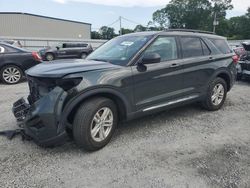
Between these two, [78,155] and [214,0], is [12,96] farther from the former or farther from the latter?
[214,0]

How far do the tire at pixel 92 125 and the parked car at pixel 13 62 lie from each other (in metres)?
5.81

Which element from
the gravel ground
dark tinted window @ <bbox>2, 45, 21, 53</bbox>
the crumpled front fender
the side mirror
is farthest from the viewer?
dark tinted window @ <bbox>2, 45, 21, 53</bbox>

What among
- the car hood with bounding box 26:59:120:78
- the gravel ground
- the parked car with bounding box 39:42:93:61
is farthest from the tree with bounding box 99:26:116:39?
the car hood with bounding box 26:59:120:78

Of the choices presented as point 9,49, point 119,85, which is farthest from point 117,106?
point 9,49

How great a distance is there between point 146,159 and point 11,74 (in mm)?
6687

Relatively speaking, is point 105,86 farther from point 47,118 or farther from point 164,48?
point 164,48

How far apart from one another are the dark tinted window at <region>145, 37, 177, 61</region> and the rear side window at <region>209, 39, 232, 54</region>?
51.1 inches

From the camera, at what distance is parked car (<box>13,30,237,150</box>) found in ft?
10.9

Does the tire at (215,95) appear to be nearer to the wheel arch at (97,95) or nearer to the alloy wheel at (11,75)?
the wheel arch at (97,95)

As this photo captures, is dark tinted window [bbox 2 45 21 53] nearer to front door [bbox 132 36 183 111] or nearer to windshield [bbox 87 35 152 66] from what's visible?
windshield [bbox 87 35 152 66]

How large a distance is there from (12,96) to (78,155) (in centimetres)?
394

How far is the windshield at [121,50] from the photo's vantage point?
4.07 m

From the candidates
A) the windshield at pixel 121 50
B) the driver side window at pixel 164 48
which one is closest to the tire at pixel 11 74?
the windshield at pixel 121 50

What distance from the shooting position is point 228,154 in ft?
11.8
